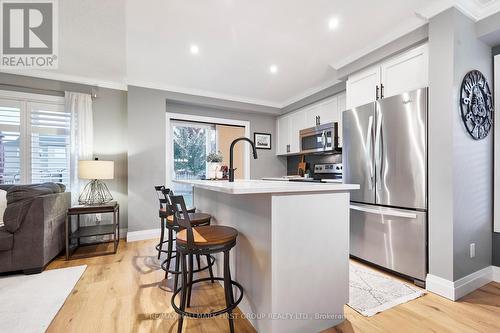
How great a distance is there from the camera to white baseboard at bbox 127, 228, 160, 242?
3.74m

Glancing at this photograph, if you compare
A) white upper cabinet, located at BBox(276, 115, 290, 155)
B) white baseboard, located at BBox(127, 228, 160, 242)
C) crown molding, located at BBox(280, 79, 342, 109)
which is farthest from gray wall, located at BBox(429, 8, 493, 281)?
white baseboard, located at BBox(127, 228, 160, 242)

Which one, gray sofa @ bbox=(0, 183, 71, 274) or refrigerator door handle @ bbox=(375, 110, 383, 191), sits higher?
refrigerator door handle @ bbox=(375, 110, 383, 191)

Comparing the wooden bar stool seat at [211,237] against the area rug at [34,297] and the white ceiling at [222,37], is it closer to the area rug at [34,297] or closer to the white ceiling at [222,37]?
the area rug at [34,297]

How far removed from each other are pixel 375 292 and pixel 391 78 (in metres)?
2.23

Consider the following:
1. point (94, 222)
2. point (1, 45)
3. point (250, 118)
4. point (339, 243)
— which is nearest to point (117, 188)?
point (94, 222)

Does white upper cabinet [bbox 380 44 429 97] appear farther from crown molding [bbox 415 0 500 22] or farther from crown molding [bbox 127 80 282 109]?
→ crown molding [bbox 127 80 282 109]

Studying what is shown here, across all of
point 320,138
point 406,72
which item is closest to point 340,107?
point 320,138

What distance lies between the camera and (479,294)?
2111 mm

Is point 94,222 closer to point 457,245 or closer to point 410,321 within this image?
point 410,321

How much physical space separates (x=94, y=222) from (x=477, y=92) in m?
5.10

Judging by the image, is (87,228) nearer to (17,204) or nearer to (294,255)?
(17,204)

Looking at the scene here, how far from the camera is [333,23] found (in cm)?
236

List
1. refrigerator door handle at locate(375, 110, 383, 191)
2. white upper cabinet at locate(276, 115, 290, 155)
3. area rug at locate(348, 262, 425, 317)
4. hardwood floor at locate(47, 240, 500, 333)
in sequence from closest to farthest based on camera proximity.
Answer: hardwood floor at locate(47, 240, 500, 333) < area rug at locate(348, 262, 425, 317) < refrigerator door handle at locate(375, 110, 383, 191) < white upper cabinet at locate(276, 115, 290, 155)

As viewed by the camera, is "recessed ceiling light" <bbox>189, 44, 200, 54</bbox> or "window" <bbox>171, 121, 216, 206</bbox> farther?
"window" <bbox>171, 121, 216, 206</bbox>
